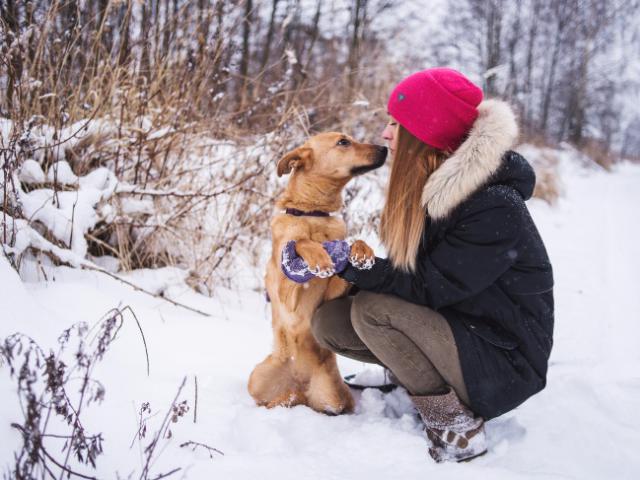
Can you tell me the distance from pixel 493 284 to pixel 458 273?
0.17m

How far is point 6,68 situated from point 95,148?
0.67 m

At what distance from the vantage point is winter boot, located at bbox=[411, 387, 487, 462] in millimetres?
1670

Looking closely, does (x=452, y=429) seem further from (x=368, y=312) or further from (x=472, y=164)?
(x=472, y=164)

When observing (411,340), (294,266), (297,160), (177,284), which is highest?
(297,160)

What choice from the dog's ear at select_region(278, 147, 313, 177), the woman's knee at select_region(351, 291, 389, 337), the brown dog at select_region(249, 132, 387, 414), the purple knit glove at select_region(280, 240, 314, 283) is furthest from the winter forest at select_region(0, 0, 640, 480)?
the dog's ear at select_region(278, 147, 313, 177)

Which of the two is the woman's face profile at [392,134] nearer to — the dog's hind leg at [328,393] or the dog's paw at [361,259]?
the dog's paw at [361,259]

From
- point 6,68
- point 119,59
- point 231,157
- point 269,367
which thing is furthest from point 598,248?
point 6,68

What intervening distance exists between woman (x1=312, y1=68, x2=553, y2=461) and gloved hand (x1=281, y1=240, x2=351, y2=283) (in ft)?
0.17

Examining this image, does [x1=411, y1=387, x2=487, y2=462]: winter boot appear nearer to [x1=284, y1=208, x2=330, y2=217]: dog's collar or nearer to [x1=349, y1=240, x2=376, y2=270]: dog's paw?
[x1=349, y1=240, x2=376, y2=270]: dog's paw

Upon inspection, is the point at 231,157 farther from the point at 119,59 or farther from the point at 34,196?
the point at 34,196

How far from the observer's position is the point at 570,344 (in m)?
2.85

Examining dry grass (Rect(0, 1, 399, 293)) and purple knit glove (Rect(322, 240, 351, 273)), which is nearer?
purple knit glove (Rect(322, 240, 351, 273))

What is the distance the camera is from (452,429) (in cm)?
167

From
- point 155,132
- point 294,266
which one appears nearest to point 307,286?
point 294,266
